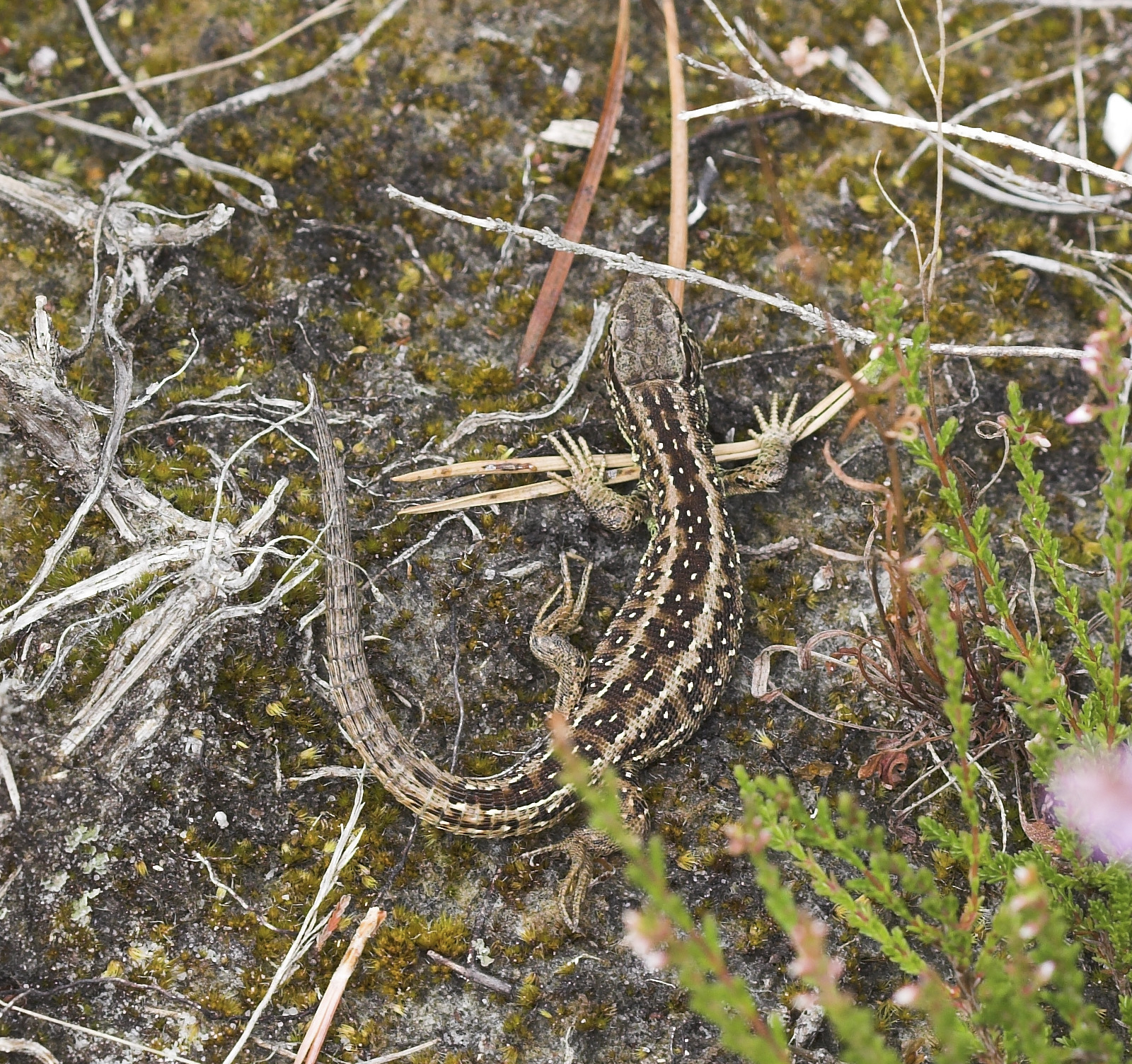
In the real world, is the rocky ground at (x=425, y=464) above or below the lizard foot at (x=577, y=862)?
above

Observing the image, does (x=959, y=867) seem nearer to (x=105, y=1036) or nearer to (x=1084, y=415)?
(x=1084, y=415)

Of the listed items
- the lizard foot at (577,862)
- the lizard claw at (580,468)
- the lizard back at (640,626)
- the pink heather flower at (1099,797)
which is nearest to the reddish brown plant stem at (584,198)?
the lizard back at (640,626)

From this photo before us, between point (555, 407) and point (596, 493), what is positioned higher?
point (555, 407)

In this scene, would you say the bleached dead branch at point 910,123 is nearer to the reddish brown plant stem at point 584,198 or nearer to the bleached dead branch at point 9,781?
the reddish brown plant stem at point 584,198

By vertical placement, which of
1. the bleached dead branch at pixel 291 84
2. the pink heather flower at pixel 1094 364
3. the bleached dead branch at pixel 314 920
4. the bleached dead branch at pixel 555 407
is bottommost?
the bleached dead branch at pixel 314 920

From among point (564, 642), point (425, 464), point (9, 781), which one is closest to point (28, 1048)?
point (9, 781)

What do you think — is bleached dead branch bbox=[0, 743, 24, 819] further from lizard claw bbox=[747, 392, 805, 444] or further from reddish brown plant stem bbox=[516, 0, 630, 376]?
lizard claw bbox=[747, 392, 805, 444]
